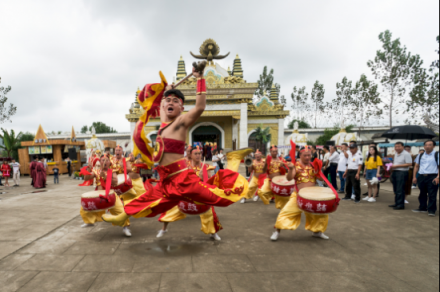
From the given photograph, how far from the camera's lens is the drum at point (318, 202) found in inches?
135

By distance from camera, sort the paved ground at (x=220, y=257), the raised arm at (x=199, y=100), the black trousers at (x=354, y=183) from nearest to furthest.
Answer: the paved ground at (x=220, y=257) → the raised arm at (x=199, y=100) → the black trousers at (x=354, y=183)

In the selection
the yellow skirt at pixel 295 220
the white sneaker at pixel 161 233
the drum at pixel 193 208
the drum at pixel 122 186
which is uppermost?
the drum at pixel 122 186

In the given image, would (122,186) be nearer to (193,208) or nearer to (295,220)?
(193,208)

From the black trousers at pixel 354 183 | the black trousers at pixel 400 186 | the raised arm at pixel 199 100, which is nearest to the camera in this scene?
the raised arm at pixel 199 100

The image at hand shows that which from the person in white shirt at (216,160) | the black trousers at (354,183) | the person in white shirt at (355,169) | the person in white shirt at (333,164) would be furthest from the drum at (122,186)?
the person in white shirt at (333,164)

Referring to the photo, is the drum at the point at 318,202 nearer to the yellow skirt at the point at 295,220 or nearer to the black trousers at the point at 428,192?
the yellow skirt at the point at 295,220

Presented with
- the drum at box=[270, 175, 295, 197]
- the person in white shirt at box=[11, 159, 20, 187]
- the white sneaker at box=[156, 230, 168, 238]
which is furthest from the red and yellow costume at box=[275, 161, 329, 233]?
the person in white shirt at box=[11, 159, 20, 187]

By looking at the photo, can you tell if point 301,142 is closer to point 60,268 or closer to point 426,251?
point 426,251

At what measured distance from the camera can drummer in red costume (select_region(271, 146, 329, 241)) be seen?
3715 millimetres

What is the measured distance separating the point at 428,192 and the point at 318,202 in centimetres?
367

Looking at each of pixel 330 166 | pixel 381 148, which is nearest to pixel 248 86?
pixel 381 148

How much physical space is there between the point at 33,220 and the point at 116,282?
11.7ft

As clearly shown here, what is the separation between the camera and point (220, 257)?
10.3 feet

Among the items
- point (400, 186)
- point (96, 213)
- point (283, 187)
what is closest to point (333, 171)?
point (400, 186)
